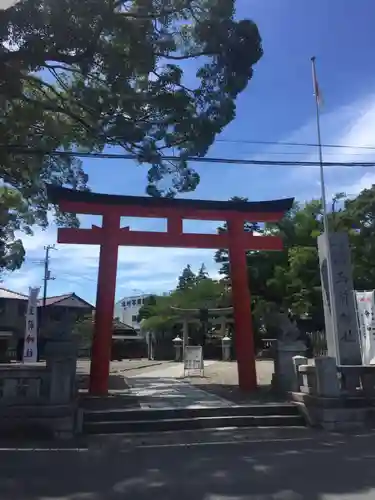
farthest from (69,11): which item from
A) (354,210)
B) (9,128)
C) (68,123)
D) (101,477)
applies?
(354,210)

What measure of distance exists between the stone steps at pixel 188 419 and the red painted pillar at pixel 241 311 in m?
3.45

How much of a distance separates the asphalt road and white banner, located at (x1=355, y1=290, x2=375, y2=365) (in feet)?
12.4

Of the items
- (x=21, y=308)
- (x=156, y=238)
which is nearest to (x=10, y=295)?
(x=21, y=308)

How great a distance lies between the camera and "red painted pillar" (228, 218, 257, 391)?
518 inches

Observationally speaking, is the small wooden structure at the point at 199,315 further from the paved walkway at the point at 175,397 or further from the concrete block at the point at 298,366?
the concrete block at the point at 298,366

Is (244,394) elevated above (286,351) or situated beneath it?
situated beneath

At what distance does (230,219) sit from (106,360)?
5272 millimetres

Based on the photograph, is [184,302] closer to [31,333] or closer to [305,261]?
[305,261]

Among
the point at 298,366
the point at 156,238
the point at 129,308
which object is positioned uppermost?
the point at 129,308

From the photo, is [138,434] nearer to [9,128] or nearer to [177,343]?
[9,128]

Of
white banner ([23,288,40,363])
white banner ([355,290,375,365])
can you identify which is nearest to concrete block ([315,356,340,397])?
white banner ([355,290,375,365])

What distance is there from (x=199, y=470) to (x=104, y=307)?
732 cm

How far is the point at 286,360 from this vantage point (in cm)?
1157

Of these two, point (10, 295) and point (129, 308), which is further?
point (129, 308)
